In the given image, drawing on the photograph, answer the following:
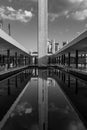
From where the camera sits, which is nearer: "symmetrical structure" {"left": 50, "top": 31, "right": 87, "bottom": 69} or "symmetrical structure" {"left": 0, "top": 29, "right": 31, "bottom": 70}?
"symmetrical structure" {"left": 0, "top": 29, "right": 31, "bottom": 70}

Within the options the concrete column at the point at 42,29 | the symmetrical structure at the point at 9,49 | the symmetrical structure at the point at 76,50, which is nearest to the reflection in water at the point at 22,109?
the symmetrical structure at the point at 9,49

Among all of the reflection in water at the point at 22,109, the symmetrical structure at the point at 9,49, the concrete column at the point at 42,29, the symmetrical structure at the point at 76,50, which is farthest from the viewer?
the concrete column at the point at 42,29

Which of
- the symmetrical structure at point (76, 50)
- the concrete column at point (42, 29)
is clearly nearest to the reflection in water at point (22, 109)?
the symmetrical structure at point (76, 50)

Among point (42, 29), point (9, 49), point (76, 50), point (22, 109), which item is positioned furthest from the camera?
point (42, 29)

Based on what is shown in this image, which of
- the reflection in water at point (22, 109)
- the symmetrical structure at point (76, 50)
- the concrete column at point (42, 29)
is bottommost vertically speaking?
the reflection in water at point (22, 109)

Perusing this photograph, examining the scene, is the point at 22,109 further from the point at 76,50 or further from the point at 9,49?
the point at 76,50

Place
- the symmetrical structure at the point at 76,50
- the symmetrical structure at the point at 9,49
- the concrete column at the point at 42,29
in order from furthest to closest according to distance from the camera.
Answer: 1. the concrete column at the point at 42,29
2. the symmetrical structure at the point at 76,50
3. the symmetrical structure at the point at 9,49

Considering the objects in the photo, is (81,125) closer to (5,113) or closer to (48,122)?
(48,122)

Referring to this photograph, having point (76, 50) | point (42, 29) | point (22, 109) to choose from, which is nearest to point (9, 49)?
point (76, 50)

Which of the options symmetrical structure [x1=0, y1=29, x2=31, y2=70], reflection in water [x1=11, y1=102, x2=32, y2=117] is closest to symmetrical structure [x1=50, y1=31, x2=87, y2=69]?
symmetrical structure [x1=0, y1=29, x2=31, y2=70]

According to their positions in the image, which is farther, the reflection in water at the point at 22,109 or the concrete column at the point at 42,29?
the concrete column at the point at 42,29

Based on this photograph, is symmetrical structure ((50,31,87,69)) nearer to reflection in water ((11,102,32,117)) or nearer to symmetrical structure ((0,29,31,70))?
symmetrical structure ((0,29,31,70))

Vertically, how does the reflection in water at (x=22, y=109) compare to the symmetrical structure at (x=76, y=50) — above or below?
below

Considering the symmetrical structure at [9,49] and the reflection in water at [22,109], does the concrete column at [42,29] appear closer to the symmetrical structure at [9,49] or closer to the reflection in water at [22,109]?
the symmetrical structure at [9,49]
